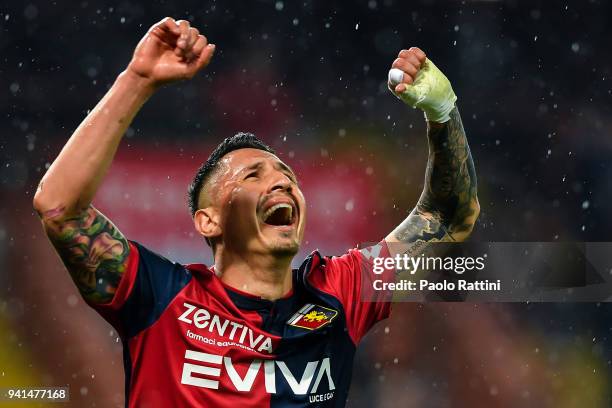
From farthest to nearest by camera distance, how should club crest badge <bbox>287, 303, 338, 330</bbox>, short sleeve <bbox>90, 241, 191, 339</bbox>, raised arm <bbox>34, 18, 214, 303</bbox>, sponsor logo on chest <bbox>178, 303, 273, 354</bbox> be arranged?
club crest badge <bbox>287, 303, 338, 330</bbox> → sponsor logo on chest <bbox>178, 303, 273, 354</bbox> → short sleeve <bbox>90, 241, 191, 339</bbox> → raised arm <bbox>34, 18, 214, 303</bbox>

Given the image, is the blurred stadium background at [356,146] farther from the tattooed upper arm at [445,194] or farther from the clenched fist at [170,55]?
the clenched fist at [170,55]

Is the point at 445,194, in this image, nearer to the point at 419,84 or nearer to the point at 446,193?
the point at 446,193

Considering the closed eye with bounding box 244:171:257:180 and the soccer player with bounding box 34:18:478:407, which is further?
the closed eye with bounding box 244:171:257:180

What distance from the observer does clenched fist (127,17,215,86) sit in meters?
2.39

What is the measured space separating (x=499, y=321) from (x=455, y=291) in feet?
2.80

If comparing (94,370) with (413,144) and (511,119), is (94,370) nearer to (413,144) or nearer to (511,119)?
(413,144)

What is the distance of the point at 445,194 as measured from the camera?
306 centimetres

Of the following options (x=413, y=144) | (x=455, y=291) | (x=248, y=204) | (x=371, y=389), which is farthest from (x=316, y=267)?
(x=413, y=144)

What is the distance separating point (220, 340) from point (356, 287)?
0.56 meters

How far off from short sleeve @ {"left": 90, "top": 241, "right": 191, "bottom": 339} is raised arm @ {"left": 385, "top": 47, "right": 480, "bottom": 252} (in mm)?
847

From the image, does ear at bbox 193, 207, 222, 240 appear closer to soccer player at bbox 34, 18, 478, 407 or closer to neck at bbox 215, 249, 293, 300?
soccer player at bbox 34, 18, 478, 407

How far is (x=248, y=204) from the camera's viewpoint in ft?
9.39

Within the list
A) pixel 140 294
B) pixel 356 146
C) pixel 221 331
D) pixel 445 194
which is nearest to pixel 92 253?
pixel 140 294

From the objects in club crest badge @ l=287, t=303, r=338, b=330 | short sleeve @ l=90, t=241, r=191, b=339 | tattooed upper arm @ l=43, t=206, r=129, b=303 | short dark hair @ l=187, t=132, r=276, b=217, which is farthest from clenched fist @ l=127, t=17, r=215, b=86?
club crest badge @ l=287, t=303, r=338, b=330
